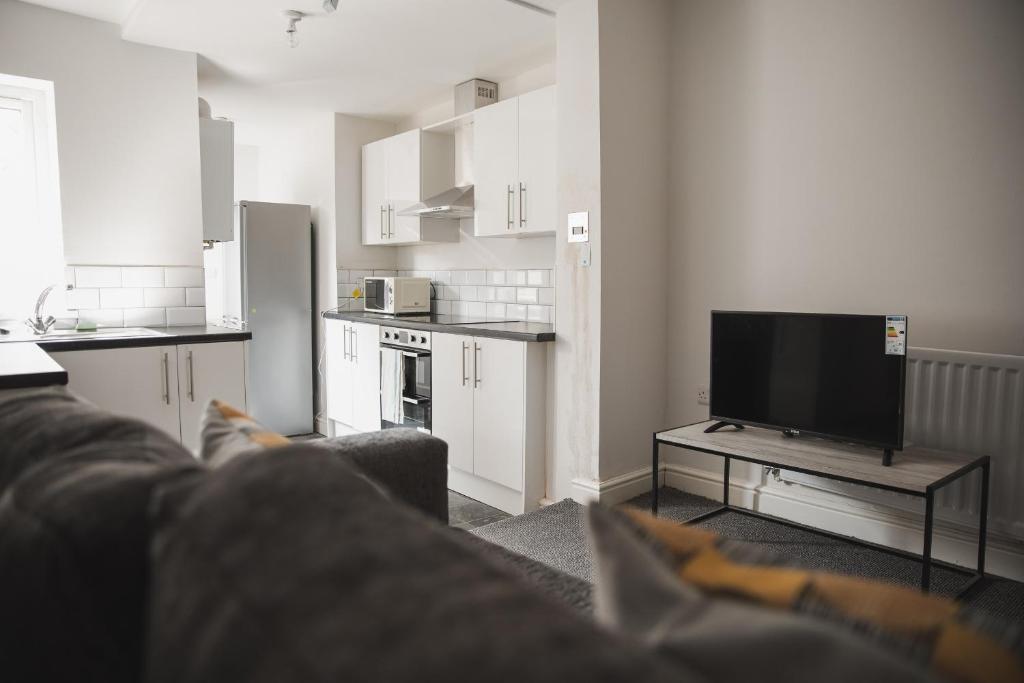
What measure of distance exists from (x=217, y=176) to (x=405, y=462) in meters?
3.39

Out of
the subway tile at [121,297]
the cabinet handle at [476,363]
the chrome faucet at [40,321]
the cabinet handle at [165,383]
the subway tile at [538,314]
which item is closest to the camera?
the cabinet handle at [165,383]

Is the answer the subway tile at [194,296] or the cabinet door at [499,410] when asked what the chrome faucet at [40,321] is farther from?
the cabinet door at [499,410]

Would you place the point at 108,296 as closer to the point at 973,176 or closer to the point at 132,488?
the point at 132,488

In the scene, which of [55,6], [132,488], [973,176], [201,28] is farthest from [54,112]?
[973,176]

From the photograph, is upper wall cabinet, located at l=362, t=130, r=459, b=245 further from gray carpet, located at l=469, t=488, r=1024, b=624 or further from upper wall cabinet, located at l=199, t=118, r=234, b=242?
gray carpet, located at l=469, t=488, r=1024, b=624

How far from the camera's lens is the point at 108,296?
3.84 m

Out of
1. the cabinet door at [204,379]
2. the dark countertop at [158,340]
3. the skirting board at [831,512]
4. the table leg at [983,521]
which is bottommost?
the skirting board at [831,512]

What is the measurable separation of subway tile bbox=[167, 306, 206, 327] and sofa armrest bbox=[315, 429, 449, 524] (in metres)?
2.94

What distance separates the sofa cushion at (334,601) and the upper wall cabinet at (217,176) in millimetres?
3982

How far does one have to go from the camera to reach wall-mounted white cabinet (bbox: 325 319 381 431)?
15.1 ft

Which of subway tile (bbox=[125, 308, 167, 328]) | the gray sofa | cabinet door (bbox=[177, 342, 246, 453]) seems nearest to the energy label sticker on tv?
the gray sofa

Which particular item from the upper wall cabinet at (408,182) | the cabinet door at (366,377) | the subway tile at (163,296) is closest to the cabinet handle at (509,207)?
the upper wall cabinet at (408,182)

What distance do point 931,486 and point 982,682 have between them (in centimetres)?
198

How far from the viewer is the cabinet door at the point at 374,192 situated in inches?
201
